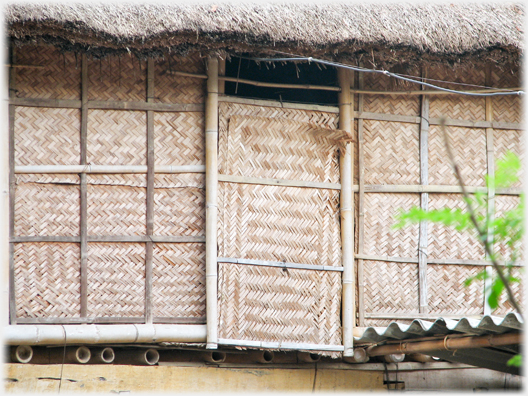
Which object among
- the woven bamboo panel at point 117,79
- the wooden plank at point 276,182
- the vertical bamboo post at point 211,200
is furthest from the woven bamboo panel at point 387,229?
the woven bamboo panel at point 117,79

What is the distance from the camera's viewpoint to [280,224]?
7.10 metres

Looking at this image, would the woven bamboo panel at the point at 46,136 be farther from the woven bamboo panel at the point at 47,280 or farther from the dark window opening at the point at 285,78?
the dark window opening at the point at 285,78

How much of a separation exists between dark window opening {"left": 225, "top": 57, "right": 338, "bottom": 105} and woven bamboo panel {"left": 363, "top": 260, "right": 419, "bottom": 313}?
1.88 metres

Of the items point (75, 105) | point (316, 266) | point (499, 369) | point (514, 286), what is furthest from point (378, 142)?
point (75, 105)

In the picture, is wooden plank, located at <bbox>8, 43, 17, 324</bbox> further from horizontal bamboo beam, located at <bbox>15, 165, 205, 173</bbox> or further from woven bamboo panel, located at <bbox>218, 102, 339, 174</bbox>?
woven bamboo panel, located at <bbox>218, 102, 339, 174</bbox>

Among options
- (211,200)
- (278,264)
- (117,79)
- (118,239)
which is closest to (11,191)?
(118,239)

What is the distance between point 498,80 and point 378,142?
1628mm

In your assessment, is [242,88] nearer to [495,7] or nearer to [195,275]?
[195,275]

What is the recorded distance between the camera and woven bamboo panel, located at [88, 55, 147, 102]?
6.92 metres

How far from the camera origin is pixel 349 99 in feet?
24.5

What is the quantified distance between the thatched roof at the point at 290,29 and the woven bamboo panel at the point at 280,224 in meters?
1.40

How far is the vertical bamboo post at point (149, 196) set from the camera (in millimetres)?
6773

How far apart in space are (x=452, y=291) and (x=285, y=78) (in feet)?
9.97

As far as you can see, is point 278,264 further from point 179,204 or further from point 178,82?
point 178,82
